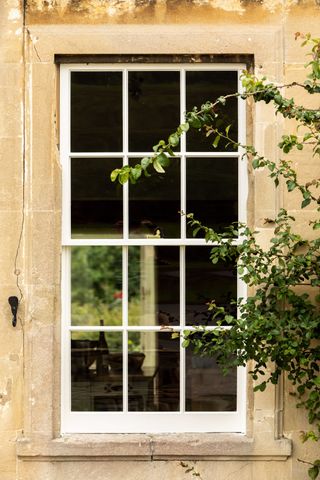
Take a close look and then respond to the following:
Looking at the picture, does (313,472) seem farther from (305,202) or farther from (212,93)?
(212,93)

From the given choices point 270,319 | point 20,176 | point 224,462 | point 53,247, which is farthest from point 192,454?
point 20,176

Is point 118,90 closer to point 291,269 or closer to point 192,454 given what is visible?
point 291,269

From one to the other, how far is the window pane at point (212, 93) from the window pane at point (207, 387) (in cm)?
133

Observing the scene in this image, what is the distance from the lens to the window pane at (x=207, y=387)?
21.8ft

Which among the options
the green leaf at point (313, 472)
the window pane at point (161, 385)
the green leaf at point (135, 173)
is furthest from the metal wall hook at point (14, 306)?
the green leaf at point (313, 472)

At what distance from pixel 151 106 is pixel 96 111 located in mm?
379

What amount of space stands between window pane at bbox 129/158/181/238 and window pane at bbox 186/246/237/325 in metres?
0.21

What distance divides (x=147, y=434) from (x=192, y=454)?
319 millimetres

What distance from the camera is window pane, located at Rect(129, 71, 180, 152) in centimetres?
663

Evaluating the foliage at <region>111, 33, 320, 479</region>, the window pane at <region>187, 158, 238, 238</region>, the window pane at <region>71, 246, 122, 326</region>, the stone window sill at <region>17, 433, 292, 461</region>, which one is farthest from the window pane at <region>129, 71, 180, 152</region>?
the window pane at <region>71, 246, 122, 326</region>

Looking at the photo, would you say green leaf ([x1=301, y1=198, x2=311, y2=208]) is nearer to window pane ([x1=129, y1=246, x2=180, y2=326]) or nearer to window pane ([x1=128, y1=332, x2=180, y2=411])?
window pane ([x1=129, y1=246, x2=180, y2=326])

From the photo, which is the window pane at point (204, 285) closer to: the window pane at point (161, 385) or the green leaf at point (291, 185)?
the window pane at point (161, 385)

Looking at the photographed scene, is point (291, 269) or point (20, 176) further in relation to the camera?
point (20, 176)

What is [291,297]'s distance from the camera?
614 cm
